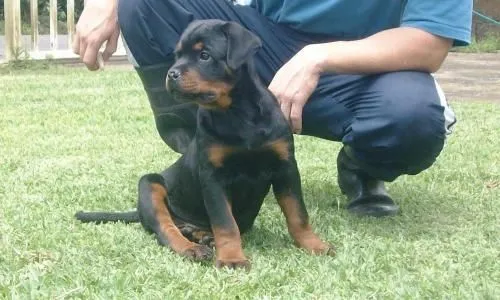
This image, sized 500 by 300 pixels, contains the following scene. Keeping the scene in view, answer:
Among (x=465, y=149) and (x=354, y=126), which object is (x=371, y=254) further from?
(x=465, y=149)

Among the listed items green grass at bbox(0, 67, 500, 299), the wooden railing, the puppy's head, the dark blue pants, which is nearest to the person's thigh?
the dark blue pants

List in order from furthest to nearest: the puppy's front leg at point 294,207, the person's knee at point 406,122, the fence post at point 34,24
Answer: the fence post at point 34,24
the person's knee at point 406,122
the puppy's front leg at point 294,207

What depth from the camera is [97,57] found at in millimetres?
2973

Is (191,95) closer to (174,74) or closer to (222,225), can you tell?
(174,74)

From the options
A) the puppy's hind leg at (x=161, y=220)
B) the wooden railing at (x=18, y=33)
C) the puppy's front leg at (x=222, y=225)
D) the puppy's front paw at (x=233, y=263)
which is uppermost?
the puppy's front leg at (x=222, y=225)

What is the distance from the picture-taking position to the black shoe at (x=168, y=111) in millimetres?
3186

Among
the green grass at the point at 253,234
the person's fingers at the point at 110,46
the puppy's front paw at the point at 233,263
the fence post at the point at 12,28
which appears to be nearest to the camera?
the green grass at the point at 253,234

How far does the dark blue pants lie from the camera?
2.87 metres

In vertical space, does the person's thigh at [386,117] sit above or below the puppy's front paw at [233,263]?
above

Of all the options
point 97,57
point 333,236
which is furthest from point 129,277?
point 97,57

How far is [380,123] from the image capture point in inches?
113

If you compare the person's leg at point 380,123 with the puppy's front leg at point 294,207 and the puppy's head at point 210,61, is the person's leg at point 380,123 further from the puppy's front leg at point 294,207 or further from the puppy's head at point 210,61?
the puppy's head at point 210,61

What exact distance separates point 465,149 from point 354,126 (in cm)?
160

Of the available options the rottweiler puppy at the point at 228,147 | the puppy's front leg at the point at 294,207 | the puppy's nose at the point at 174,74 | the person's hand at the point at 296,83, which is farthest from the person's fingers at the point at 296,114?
the puppy's nose at the point at 174,74
